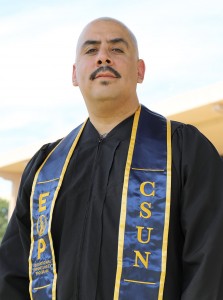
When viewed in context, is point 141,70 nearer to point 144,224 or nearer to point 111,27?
point 111,27

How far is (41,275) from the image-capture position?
121 inches

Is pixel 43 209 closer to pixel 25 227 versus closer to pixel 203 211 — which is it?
pixel 25 227

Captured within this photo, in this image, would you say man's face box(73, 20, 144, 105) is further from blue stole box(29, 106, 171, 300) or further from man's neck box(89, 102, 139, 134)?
blue stole box(29, 106, 171, 300)

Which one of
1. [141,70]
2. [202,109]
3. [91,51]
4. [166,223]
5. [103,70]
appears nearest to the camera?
[166,223]

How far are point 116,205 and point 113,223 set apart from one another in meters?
0.08

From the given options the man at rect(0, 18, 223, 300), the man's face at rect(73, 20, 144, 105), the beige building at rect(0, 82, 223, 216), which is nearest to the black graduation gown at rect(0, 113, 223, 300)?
the man at rect(0, 18, 223, 300)

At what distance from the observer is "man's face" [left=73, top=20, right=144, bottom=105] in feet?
9.91

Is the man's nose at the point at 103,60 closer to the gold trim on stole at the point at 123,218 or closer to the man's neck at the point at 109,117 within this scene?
the man's neck at the point at 109,117

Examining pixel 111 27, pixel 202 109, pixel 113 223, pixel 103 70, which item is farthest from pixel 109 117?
pixel 202 109

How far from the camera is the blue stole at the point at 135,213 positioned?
2871 millimetres

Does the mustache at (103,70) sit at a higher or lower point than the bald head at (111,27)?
lower

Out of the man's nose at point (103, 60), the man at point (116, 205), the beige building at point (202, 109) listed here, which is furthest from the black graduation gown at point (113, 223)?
the beige building at point (202, 109)

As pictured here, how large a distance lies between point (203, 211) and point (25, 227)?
978 millimetres

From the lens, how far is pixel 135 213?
2953 millimetres
